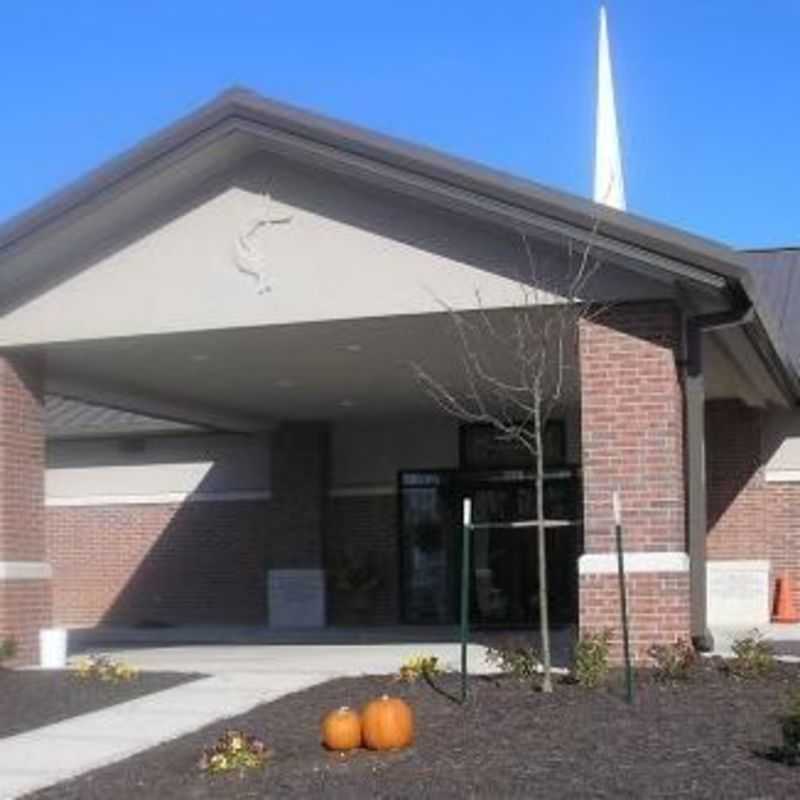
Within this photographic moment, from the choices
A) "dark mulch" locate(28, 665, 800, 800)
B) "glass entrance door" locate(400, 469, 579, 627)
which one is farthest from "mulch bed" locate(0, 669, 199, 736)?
"glass entrance door" locate(400, 469, 579, 627)

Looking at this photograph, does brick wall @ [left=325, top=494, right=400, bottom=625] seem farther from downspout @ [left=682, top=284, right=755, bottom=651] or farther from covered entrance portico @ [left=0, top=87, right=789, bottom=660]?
downspout @ [left=682, top=284, right=755, bottom=651]

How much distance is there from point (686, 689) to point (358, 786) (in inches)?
163

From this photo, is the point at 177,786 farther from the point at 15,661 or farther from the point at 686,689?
the point at 15,661

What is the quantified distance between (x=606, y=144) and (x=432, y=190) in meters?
20.2

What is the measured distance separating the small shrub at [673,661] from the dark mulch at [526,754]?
0.15 m

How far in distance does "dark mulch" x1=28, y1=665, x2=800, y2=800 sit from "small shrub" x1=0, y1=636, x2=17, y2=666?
4715 mm

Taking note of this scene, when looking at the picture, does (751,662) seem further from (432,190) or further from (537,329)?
(432,190)

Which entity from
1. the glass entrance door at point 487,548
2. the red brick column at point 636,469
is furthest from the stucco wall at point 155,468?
the red brick column at point 636,469

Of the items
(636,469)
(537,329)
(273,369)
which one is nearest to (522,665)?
(636,469)

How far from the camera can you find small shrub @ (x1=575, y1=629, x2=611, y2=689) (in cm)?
1253

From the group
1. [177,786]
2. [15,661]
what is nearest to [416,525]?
[15,661]

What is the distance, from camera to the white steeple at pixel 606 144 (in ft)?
110

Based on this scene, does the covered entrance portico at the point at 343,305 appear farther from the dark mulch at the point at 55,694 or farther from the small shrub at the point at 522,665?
the dark mulch at the point at 55,694

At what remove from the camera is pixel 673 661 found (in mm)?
12797
